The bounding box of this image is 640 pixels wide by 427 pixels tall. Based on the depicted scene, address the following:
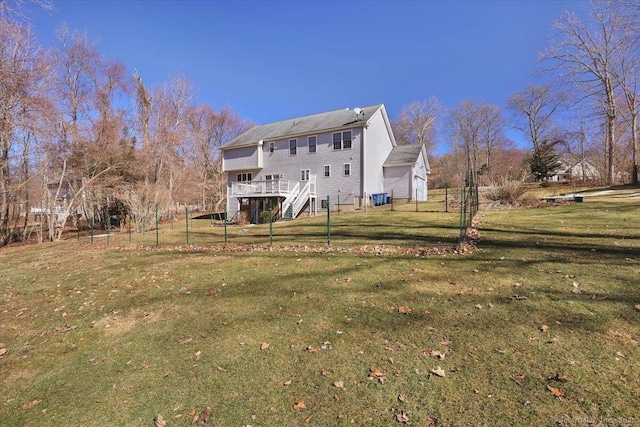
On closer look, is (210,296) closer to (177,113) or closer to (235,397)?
(235,397)

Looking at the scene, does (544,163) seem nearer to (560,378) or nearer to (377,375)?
(560,378)

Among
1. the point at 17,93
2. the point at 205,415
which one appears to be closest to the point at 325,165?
the point at 17,93

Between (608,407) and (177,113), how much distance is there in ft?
124

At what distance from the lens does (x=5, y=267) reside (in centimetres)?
943

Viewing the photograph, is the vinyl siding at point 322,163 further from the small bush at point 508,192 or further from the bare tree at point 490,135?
the bare tree at point 490,135

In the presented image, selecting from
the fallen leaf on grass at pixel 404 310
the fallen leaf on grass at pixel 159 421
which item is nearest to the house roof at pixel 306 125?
the fallen leaf on grass at pixel 404 310

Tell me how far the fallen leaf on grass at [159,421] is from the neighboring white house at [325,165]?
19.2 m

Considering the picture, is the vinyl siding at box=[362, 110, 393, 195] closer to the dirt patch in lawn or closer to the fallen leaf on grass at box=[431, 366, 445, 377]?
the dirt patch in lawn

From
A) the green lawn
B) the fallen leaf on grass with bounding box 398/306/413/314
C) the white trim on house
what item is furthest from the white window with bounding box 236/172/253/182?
the fallen leaf on grass with bounding box 398/306/413/314

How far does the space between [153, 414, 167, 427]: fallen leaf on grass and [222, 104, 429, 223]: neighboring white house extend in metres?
19.2

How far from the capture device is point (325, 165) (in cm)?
2412

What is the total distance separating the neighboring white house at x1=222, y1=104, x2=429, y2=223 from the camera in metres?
22.8

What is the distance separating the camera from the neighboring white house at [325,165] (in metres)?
22.8

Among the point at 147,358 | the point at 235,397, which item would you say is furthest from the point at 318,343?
the point at 147,358
